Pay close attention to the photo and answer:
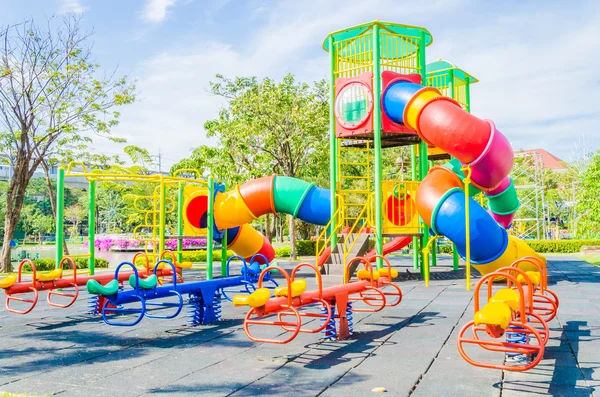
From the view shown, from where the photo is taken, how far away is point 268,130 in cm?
2284

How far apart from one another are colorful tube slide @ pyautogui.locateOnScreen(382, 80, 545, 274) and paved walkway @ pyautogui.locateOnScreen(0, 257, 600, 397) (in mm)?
2429

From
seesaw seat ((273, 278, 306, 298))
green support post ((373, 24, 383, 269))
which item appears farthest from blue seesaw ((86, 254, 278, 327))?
green support post ((373, 24, 383, 269))


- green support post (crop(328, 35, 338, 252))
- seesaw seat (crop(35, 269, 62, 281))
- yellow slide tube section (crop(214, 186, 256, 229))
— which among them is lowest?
seesaw seat (crop(35, 269, 62, 281))

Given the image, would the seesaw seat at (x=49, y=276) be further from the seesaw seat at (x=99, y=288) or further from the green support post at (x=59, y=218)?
the seesaw seat at (x=99, y=288)

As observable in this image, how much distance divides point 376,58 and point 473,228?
513 centimetres

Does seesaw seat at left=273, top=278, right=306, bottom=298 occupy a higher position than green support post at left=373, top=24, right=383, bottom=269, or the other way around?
green support post at left=373, top=24, right=383, bottom=269

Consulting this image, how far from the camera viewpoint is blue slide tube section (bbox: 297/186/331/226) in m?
14.2

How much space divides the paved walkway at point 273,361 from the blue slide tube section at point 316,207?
5.59 metres

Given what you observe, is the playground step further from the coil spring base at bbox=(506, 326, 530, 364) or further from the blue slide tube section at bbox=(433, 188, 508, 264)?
the coil spring base at bbox=(506, 326, 530, 364)

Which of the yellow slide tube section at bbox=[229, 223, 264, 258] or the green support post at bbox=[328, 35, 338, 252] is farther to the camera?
the yellow slide tube section at bbox=[229, 223, 264, 258]

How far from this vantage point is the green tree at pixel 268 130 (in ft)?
73.5

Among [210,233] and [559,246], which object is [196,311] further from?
[559,246]

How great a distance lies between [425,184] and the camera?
1191cm

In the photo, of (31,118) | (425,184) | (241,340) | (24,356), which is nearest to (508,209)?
(425,184)
